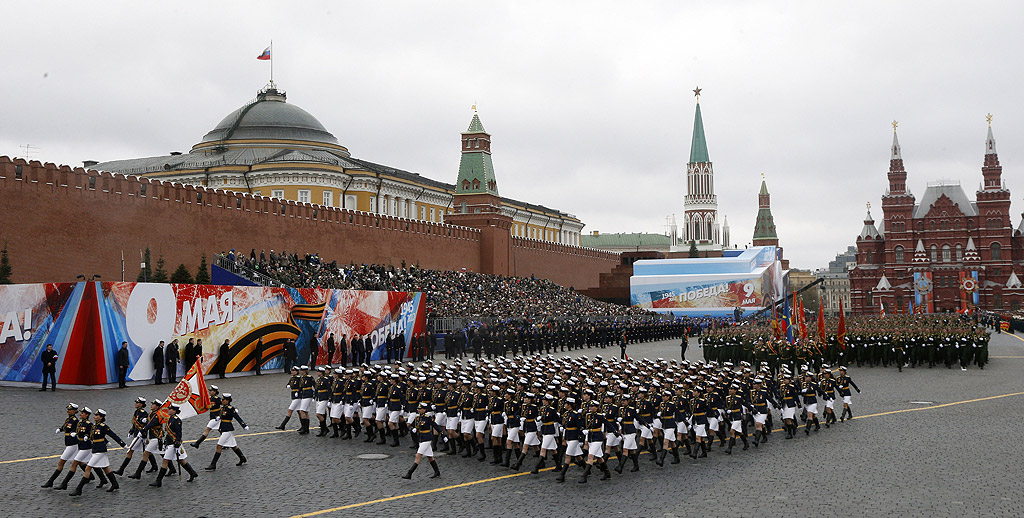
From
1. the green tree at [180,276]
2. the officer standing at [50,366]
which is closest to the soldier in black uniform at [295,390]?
the officer standing at [50,366]

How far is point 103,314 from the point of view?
2134cm

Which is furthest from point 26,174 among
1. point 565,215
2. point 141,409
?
point 565,215

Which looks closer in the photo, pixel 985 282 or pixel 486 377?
pixel 486 377

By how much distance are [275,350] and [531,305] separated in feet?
66.0

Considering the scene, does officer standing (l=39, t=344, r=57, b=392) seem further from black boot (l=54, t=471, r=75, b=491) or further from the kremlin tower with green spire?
the kremlin tower with green spire

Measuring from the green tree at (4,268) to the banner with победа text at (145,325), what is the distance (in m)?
4.04

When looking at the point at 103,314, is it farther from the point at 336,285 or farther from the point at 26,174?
the point at 336,285

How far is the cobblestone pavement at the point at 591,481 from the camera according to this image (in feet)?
33.9

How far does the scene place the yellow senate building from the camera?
51.9m

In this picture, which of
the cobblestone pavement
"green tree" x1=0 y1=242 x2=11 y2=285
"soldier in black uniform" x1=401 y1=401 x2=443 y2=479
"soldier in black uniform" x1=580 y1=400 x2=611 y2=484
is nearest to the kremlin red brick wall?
"green tree" x1=0 y1=242 x2=11 y2=285

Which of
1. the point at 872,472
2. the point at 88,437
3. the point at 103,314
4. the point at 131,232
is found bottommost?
the point at 872,472

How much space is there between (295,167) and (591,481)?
140 feet

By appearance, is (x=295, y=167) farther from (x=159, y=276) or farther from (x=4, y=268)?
(x=4, y=268)

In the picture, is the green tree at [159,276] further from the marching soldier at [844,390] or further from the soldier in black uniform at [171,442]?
the marching soldier at [844,390]
